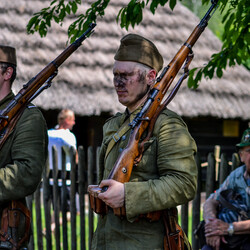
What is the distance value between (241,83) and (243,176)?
894 centimetres

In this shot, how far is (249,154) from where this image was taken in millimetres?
3939

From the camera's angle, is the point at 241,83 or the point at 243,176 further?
the point at 241,83

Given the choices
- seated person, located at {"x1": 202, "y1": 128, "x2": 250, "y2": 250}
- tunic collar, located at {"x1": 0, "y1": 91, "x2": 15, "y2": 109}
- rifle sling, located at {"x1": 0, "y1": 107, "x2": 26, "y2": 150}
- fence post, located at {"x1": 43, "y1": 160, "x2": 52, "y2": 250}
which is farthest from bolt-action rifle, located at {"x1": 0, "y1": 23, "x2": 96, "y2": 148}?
fence post, located at {"x1": 43, "y1": 160, "x2": 52, "y2": 250}

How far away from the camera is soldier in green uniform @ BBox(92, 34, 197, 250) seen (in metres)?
2.58

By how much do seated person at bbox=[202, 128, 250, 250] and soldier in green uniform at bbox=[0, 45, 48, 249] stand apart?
1336 millimetres

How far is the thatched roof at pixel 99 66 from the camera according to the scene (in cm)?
1047

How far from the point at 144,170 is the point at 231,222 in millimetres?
1363

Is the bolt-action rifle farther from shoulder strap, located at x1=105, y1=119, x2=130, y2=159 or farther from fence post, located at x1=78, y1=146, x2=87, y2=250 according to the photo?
fence post, located at x1=78, y1=146, x2=87, y2=250

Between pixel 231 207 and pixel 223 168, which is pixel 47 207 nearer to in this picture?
pixel 223 168

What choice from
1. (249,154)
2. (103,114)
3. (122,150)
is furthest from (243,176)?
(103,114)

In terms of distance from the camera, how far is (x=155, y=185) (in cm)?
260

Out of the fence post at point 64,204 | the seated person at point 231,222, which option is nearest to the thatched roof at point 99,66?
the fence post at point 64,204

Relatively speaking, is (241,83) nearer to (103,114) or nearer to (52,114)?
(103,114)

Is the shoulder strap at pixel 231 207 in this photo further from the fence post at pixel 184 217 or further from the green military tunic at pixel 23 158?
the green military tunic at pixel 23 158
